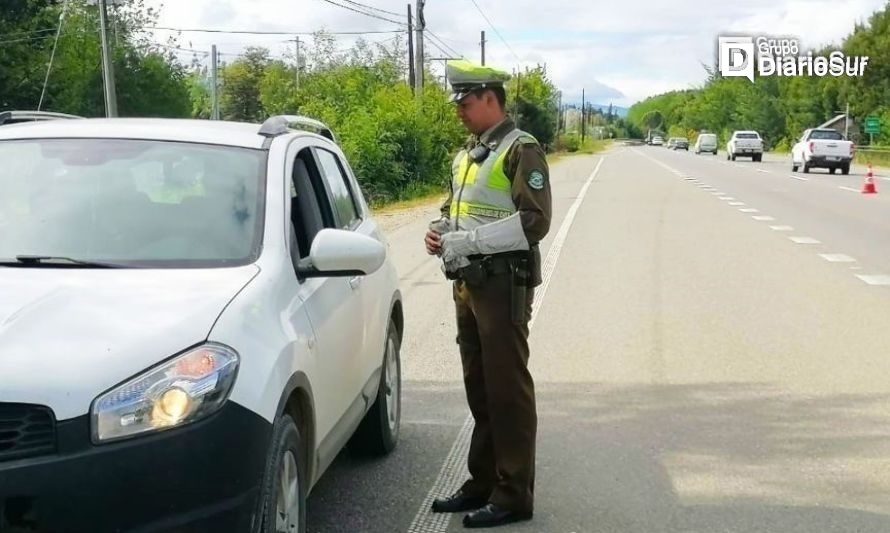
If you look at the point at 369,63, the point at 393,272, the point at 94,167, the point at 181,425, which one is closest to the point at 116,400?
the point at 181,425

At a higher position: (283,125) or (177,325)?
(283,125)

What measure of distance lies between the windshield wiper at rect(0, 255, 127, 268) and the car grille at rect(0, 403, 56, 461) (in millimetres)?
944

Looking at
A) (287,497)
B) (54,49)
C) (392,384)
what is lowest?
(392,384)

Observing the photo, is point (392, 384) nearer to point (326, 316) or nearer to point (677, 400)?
point (326, 316)

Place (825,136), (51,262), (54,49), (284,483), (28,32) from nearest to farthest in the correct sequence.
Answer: (284,483) → (51,262) → (54,49) → (825,136) → (28,32)

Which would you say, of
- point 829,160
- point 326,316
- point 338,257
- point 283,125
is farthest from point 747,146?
point 338,257

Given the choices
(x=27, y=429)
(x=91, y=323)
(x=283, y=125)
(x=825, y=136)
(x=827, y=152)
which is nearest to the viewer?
(x=27, y=429)

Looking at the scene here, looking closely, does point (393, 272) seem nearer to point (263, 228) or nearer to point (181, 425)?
point (263, 228)

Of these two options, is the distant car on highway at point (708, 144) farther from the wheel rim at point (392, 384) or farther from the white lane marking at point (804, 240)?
the wheel rim at point (392, 384)

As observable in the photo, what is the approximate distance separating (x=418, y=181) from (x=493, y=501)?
29108mm

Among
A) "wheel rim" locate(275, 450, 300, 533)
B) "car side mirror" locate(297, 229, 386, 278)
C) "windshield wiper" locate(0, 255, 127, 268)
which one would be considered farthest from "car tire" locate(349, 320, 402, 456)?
"windshield wiper" locate(0, 255, 127, 268)

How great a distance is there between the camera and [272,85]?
8738cm

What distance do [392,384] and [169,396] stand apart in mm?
2795

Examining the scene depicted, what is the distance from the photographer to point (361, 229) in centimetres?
566
